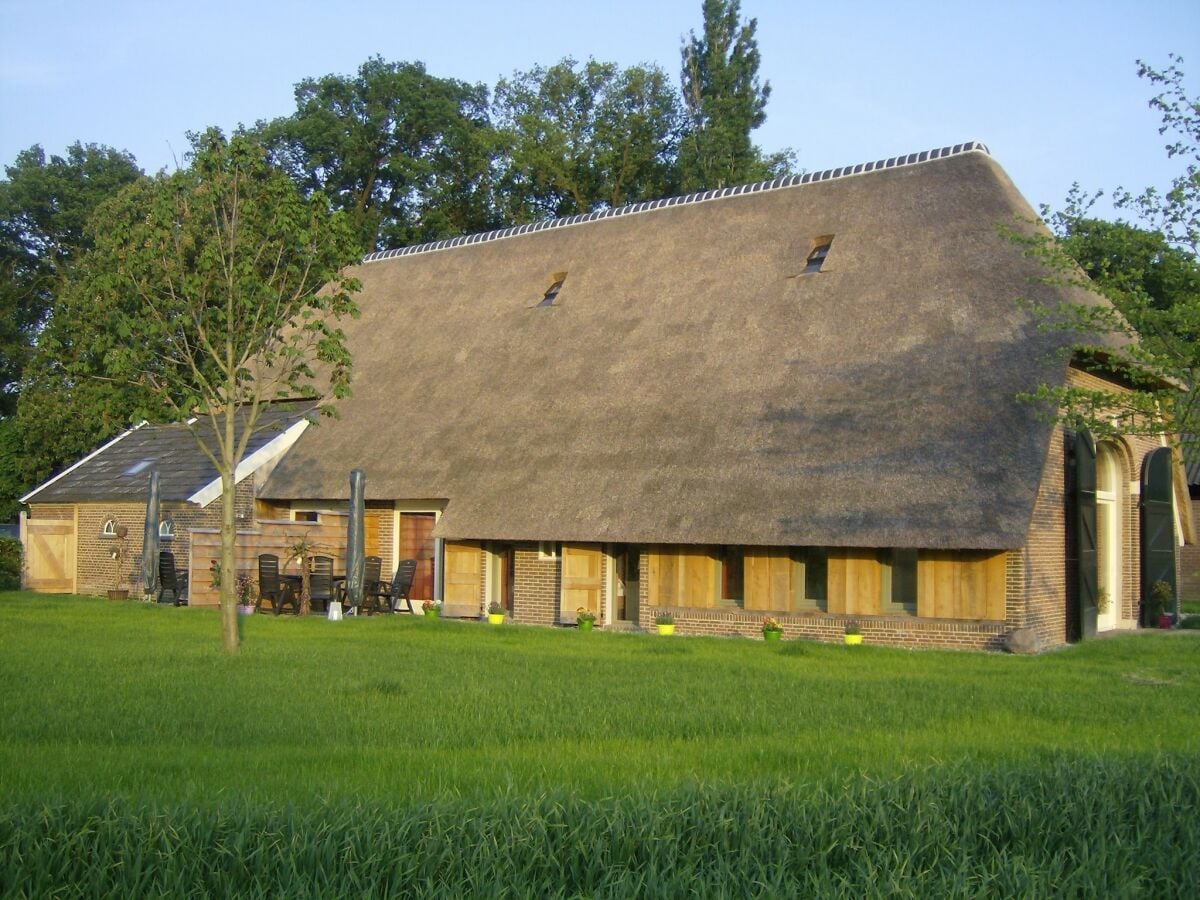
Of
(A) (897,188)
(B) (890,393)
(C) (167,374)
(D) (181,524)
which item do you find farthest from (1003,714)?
(D) (181,524)

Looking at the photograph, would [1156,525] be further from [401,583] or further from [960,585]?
[401,583]

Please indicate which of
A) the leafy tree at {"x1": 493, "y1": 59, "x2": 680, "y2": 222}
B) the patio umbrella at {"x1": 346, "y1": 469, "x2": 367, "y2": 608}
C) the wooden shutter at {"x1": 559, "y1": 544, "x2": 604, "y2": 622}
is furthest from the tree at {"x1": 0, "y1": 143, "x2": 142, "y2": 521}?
the wooden shutter at {"x1": 559, "y1": 544, "x2": 604, "y2": 622}

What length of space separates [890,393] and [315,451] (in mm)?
12560

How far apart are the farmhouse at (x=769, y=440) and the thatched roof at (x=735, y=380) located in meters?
0.05

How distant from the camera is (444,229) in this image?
44.8 metres

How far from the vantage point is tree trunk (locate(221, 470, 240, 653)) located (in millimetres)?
15102

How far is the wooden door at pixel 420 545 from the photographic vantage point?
81.4 feet

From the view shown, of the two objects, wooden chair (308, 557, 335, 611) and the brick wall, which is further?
wooden chair (308, 557, 335, 611)

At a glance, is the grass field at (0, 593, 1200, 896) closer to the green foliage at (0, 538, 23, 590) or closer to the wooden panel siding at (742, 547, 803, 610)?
the wooden panel siding at (742, 547, 803, 610)

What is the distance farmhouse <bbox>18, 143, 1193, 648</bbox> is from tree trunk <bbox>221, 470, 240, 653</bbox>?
6.57 meters

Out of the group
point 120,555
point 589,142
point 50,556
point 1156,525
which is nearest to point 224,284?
point 120,555

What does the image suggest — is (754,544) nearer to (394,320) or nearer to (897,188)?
(897,188)

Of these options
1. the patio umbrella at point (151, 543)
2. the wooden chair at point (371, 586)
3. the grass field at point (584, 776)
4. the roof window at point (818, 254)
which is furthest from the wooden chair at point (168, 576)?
the roof window at point (818, 254)

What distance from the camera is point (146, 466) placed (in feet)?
95.9
